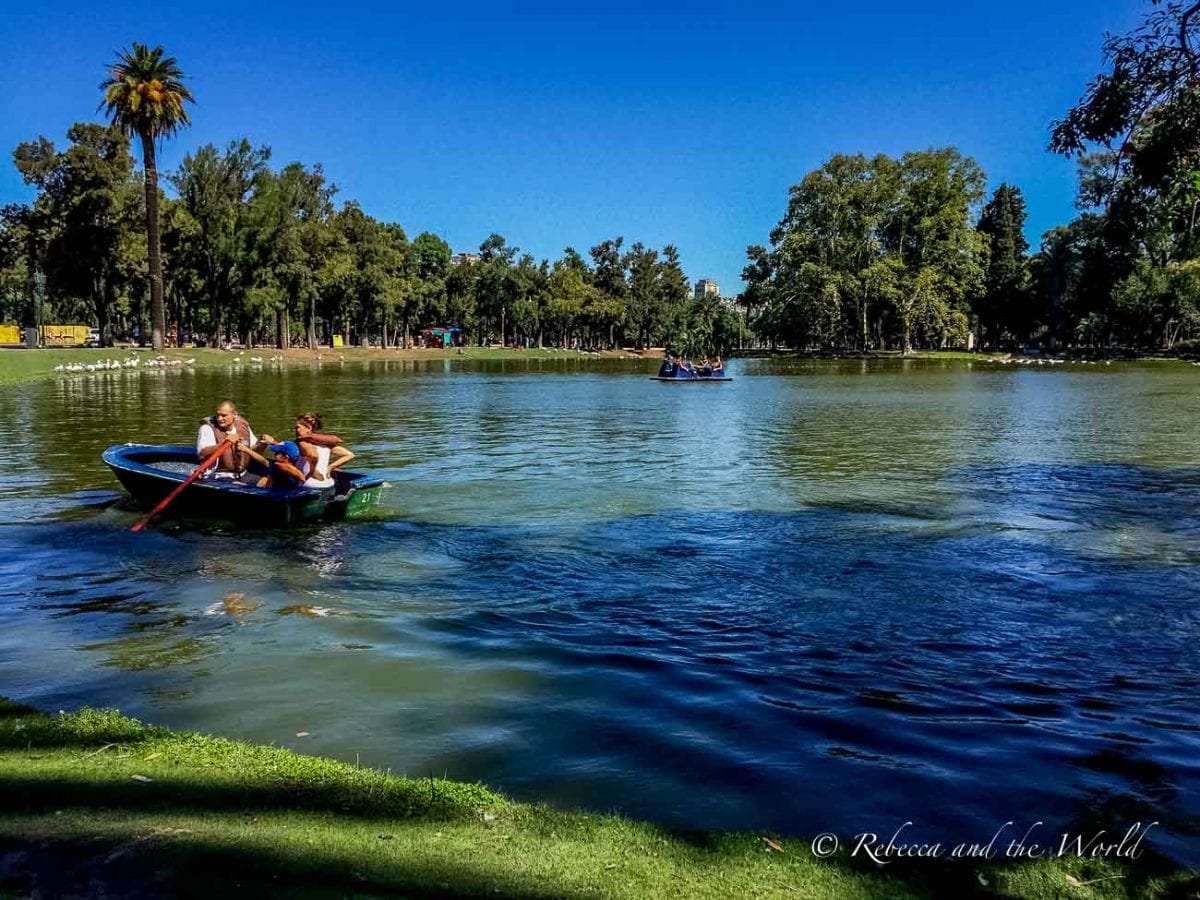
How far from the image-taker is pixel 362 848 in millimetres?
4043

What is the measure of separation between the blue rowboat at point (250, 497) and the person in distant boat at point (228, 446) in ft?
0.83

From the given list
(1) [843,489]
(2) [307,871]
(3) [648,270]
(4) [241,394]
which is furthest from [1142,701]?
(3) [648,270]

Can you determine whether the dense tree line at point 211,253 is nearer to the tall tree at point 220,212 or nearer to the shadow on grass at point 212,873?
the tall tree at point 220,212

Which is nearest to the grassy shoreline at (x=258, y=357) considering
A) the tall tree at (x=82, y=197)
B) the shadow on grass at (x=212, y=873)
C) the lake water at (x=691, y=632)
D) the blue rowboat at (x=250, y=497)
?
the tall tree at (x=82, y=197)

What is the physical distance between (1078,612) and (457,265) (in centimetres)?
11388

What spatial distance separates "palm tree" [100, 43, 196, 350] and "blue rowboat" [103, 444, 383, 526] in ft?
162

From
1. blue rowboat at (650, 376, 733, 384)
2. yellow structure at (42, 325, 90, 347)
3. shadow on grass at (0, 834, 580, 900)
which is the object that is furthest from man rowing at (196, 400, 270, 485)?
yellow structure at (42, 325, 90, 347)

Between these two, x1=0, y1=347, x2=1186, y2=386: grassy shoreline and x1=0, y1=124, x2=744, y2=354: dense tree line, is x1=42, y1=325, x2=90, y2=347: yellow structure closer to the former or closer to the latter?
x1=0, y1=124, x2=744, y2=354: dense tree line

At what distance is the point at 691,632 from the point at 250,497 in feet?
23.5

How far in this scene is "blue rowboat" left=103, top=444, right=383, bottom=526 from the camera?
12859 millimetres

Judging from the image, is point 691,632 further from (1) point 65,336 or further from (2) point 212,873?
(1) point 65,336

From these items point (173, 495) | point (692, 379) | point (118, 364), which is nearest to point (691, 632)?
point (173, 495)

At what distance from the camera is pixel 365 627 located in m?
8.77

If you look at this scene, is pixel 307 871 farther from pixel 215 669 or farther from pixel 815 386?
pixel 815 386
